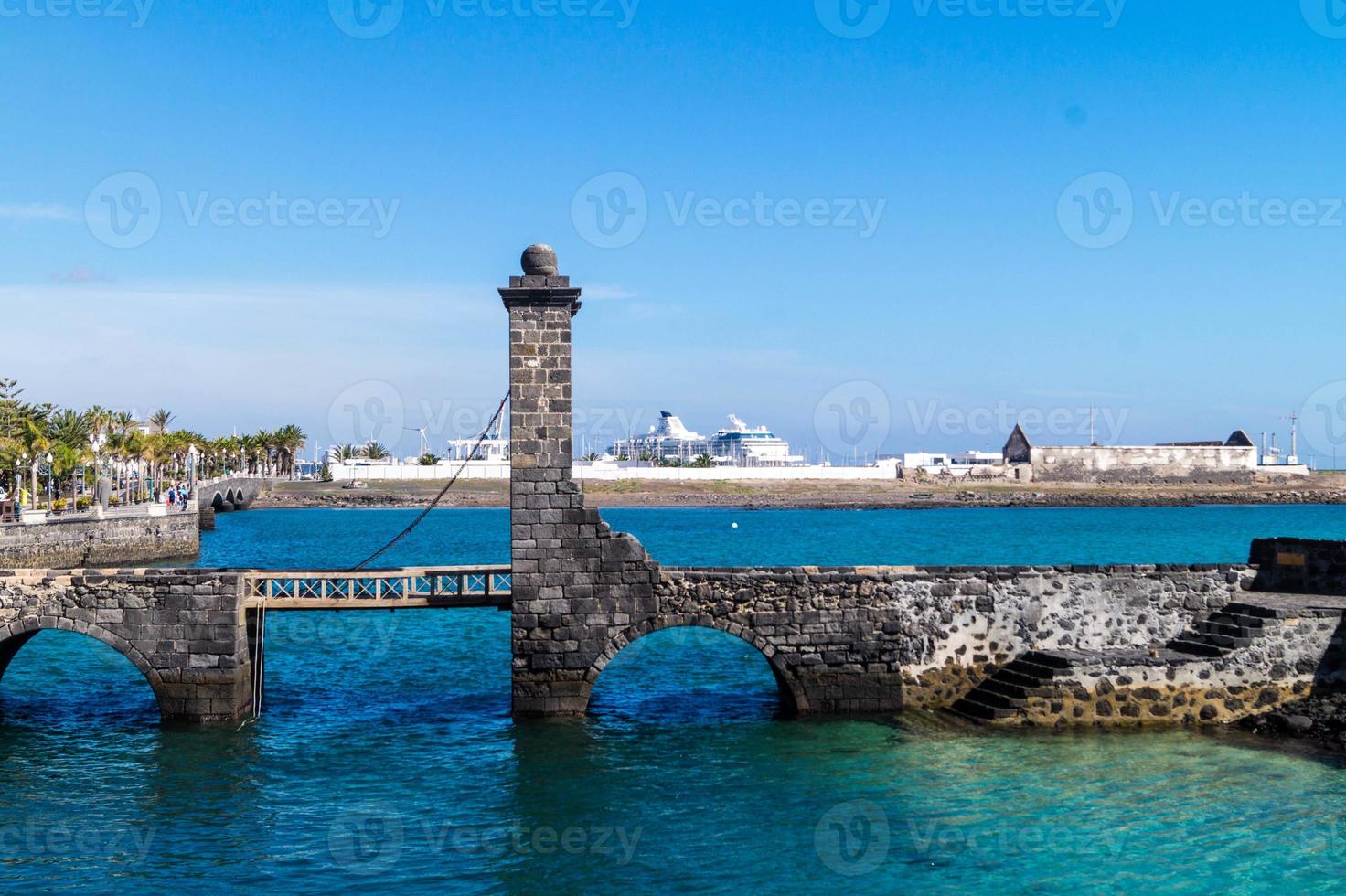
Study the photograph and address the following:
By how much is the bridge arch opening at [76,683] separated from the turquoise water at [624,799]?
0.41 feet

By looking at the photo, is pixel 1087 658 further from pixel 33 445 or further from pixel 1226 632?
pixel 33 445

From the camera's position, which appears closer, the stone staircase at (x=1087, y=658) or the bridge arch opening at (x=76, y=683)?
the stone staircase at (x=1087, y=658)

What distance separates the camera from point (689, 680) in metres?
25.7

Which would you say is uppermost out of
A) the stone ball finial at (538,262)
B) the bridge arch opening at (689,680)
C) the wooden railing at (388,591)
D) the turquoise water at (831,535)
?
the stone ball finial at (538,262)

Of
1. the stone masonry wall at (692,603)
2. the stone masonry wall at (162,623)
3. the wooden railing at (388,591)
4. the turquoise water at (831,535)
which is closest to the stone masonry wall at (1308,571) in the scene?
the stone masonry wall at (692,603)

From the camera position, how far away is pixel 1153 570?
21344 millimetres

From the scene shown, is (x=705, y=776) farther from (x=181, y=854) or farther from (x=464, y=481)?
(x=464, y=481)

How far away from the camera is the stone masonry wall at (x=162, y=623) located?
19.9m

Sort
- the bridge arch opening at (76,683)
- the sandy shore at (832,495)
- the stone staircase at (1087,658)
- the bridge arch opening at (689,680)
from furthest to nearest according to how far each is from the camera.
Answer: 1. the sandy shore at (832,495)
2. the bridge arch opening at (76,683)
3. the bridge arch opening at (689,680)
4. the stone staircase at (1087,658)

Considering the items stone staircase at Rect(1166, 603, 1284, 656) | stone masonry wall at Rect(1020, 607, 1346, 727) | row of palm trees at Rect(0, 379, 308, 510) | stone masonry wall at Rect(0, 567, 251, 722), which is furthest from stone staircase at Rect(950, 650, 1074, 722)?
row of palm trees at Rect(0, 379, 308, 510)

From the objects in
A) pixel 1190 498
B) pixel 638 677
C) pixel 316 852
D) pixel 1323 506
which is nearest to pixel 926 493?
pixel 1190 498

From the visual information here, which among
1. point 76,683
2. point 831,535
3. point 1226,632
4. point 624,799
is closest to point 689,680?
point 624,799

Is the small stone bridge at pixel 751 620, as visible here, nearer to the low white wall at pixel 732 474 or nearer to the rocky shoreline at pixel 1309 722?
the rocky shoreline at pixel 1309 722

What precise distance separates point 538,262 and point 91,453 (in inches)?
2242
